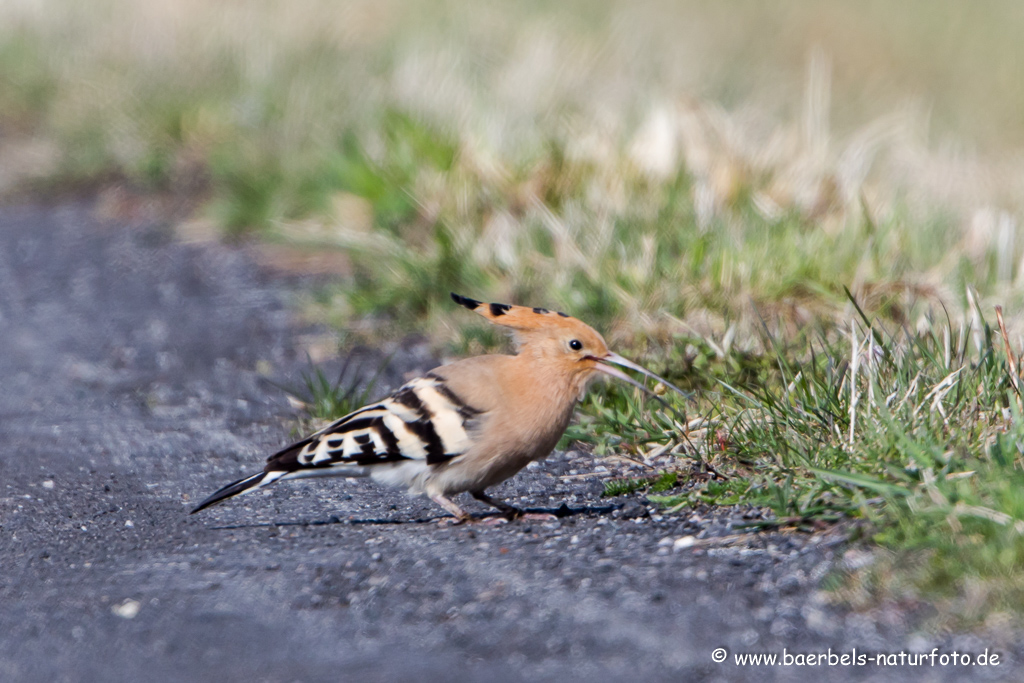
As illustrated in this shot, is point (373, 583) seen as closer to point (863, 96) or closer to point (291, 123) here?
point (291, 123)

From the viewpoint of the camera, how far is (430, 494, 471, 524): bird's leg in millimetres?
3617

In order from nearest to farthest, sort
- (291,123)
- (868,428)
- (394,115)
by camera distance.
Result: (868,428) < (394,115) < (291,123)

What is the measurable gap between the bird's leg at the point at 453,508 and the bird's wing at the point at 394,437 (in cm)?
16

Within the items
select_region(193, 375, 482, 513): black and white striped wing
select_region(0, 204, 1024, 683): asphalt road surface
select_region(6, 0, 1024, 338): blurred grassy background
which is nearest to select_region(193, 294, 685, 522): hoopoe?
select_region(193, 375, 482, 513): black and white striped wing

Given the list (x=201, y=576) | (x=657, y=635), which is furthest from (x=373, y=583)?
(x=657, y=635)

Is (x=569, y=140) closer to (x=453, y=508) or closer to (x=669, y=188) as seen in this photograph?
(x=669, y=188)

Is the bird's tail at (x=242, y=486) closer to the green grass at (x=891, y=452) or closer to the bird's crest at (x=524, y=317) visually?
the bird's crest at (x=524, y=317)

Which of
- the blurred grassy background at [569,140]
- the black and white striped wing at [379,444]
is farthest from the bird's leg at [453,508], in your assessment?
the blurred grassy background at [569,140]

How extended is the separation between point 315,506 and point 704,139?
3.33 metres

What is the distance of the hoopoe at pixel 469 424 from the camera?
3527 mm

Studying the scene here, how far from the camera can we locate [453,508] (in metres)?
3.66

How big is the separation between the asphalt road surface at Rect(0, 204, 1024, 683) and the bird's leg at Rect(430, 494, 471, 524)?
6 cm

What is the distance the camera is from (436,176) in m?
6.39

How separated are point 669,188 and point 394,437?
2920 mm
